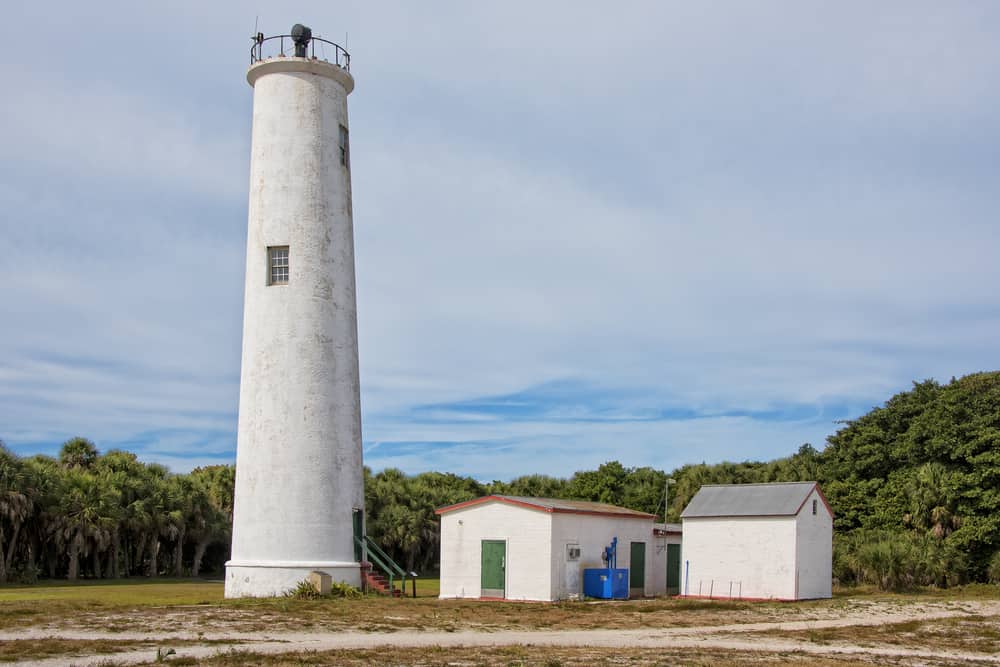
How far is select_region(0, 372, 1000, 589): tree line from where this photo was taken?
123 feet

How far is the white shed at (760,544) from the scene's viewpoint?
31.1 m

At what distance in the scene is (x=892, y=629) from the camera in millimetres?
20516

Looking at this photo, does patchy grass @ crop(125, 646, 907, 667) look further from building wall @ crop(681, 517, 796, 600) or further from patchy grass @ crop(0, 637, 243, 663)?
building wall @ crop(681, 517, 796, 600)

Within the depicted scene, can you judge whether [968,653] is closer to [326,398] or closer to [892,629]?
[892,629]

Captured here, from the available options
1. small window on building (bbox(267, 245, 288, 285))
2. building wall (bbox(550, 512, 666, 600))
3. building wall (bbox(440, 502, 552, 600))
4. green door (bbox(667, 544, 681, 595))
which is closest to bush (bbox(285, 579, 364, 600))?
building wall (bbox(440, 502, 552, 600))

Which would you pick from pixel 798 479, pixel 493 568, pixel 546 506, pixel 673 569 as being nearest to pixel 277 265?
pixel 546 506

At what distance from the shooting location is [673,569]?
117ft

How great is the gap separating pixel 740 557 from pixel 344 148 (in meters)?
17.3

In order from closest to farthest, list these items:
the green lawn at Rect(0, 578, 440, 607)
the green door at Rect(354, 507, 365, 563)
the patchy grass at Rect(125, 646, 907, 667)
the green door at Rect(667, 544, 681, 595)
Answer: the patchy grass at Rect(125, 646, 907, 667) → the green lawn at Rect(0, 578, 440, 607) → the green door at Rect(354, 507, 365, 563) → the green door at Rect(667, 544, 681, 595)

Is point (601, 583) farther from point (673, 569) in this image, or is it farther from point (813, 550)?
point (813, 550)

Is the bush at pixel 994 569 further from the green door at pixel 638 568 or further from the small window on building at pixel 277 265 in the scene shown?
the small window on building at pixel 277 265

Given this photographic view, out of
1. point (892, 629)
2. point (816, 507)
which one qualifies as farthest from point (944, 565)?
point (892, 629)

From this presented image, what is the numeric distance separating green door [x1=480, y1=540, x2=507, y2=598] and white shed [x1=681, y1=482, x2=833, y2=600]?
6.67 meters

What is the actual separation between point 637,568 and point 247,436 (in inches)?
535
